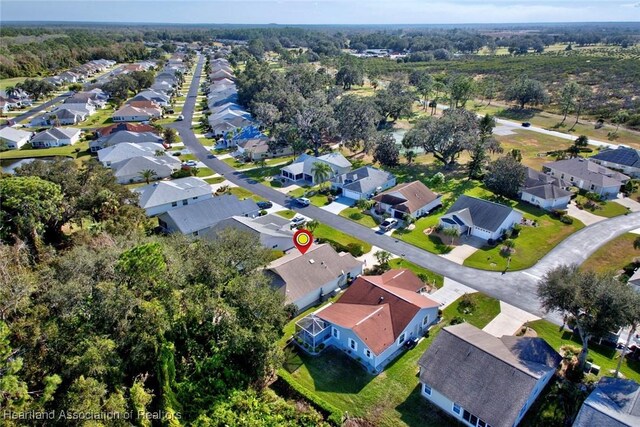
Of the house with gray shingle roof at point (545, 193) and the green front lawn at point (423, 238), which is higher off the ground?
the house with gray shingle roof at point (545, 193)

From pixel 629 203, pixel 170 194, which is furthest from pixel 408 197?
pixel 629 203

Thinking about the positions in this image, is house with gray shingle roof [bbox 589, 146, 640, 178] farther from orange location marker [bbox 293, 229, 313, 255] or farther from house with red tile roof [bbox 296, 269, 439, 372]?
orange location marker [bbox 293, 229, 313, 255]

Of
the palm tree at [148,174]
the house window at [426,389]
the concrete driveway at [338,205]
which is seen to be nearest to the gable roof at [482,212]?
the concrete driveway at [338,205]

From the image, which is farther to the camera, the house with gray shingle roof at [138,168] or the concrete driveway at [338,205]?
the house with gray shingle roof at [138,168]

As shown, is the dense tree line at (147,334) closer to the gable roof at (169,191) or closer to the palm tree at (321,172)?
the gable roof at (169,191)

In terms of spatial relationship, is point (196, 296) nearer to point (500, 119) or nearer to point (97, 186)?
point (97, 186)

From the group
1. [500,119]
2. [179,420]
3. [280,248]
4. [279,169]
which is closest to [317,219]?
[280,248]
